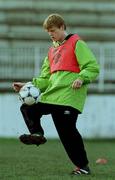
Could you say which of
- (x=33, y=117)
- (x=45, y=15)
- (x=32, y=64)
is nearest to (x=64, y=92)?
(x=33, y=117)

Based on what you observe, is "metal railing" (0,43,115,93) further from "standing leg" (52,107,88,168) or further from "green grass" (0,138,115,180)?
"standing leg" (52,107,88,168)

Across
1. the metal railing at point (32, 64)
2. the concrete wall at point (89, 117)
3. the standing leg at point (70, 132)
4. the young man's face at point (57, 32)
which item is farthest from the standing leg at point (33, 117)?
the metal railing at point (32, 64)

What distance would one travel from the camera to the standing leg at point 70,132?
9062mm

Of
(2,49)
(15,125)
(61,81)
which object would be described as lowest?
(15,125)

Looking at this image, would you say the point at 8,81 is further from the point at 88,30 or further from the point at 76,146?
the point at 76,146

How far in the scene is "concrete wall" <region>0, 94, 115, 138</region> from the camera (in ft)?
59.0

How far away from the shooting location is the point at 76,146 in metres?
9.16

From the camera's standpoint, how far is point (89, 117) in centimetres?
1805

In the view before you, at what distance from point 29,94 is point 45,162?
231 centimetres

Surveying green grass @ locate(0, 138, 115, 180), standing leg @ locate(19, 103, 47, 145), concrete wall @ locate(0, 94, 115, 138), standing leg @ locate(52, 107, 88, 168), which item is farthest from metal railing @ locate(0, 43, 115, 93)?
standing leg @ locate(19, 103, 47, 145)

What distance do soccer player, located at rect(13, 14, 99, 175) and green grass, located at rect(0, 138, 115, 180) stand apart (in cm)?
41

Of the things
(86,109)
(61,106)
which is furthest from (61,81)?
(86,109)

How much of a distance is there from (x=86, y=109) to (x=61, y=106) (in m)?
9.01

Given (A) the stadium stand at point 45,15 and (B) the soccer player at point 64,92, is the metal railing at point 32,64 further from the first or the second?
(B) the soccer player at point 64,92
